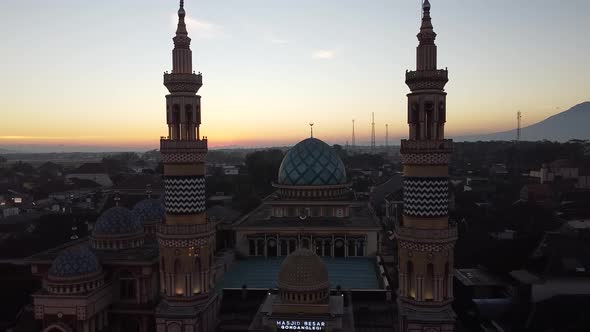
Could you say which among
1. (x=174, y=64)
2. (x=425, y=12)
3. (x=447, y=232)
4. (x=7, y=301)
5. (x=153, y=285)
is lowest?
(x=7, y=301)

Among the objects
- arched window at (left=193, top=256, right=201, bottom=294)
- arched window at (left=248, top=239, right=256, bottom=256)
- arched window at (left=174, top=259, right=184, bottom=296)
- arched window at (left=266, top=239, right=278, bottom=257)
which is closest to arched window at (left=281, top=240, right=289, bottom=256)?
arched window at (left=266, top=239, right=278, bottom=257)

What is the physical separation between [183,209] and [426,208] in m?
10.4

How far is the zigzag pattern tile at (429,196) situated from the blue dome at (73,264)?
15.0 metres

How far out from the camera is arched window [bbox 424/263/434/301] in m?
20.2

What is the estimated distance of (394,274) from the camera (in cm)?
3253

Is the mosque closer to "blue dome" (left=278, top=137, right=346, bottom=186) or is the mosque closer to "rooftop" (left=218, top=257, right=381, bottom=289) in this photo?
"rooftop" (left=218, top=257, right=381, bottom=289)

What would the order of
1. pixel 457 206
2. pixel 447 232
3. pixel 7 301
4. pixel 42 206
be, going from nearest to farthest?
pixel 447 232
pixel 7 301
pixel 457 206
pixel 42 206

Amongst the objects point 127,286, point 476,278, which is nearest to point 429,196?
point 127,286

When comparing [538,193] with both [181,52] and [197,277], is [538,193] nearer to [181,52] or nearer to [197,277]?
[197,277]

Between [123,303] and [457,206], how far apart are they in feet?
151

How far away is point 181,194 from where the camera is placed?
72.5 feet

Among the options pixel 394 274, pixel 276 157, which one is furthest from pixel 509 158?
pixel 394 274

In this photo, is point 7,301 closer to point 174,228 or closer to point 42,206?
point 174,228

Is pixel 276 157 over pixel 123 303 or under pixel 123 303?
over
